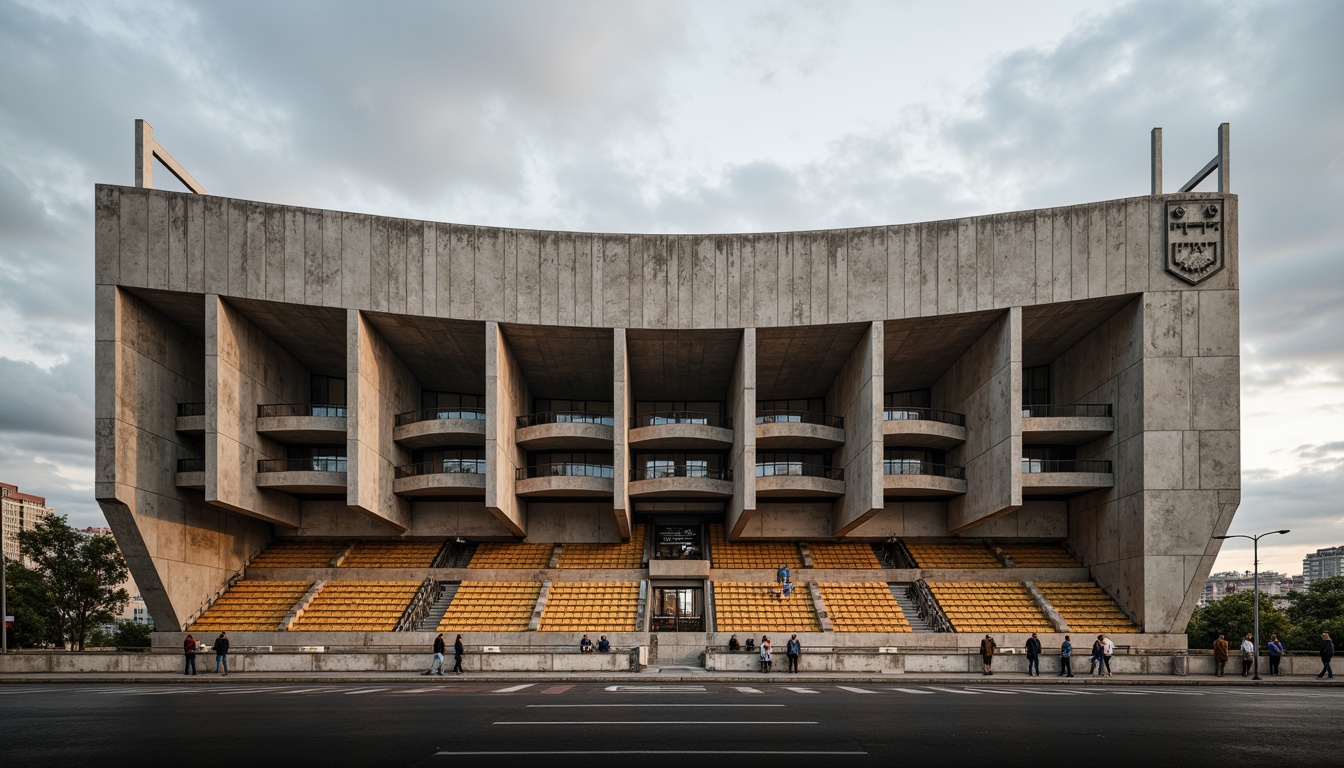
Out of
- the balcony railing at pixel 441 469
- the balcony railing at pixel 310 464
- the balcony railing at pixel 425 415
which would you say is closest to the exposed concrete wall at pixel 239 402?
the balcony railing at pixel 310 464

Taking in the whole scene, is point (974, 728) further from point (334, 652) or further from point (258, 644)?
point (258, 644)

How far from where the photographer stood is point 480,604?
122 ft

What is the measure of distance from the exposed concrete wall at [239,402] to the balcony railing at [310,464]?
2.29 ft

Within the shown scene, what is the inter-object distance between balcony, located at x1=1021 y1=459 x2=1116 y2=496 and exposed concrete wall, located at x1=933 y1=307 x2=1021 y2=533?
5.56ft

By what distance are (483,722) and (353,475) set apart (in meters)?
22.7

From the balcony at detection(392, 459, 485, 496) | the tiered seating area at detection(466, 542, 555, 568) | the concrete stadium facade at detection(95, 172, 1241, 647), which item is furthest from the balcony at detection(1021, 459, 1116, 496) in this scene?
the balcony at detection(392, 459, 485, 496)

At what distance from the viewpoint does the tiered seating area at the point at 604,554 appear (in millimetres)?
41134

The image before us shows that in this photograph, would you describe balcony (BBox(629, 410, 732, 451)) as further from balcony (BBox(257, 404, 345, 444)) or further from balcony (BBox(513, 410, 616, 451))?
balcony (BBox(257, 404, 345, 444))

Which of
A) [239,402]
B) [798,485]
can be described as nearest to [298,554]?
[239,402]

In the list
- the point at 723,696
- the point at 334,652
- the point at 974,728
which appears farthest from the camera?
the point at 334,652

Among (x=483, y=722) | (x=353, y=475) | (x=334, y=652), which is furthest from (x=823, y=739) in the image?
(x=353, y=475)

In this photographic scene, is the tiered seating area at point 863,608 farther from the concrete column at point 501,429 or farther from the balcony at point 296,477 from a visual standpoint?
the balcony at point 296,477

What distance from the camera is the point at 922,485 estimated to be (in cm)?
3728

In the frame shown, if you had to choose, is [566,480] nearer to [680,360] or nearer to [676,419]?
[676,419]
